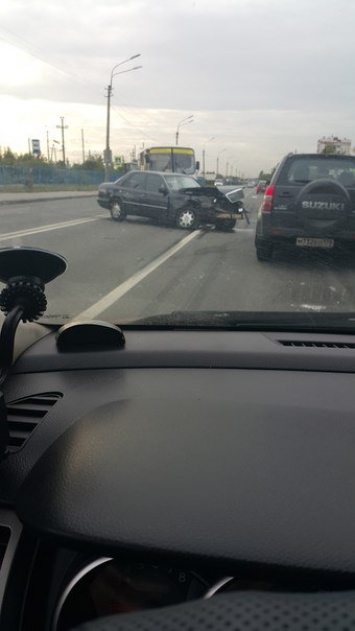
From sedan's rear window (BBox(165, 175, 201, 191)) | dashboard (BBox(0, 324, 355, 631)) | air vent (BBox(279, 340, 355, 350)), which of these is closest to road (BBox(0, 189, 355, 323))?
air vent (BBox(279, 340, 355, 350))

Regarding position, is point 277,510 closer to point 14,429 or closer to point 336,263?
point 14,429

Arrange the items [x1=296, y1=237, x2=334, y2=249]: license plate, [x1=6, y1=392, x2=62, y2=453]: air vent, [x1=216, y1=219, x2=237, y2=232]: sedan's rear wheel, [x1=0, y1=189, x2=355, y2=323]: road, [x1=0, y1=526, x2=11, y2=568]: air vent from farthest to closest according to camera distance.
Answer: [x1=216, y1=219, x2=237, y2=232]: sedan's rear wheel, [x1=296, y1=237, x2=334, y2=249]: license plate, [x1=0, y1=189, x2=355, y2=323]: road, [x1=6, y1=392, x2=62, y2=453]: air vent, [x1=0, y1=526, x2=11, y2=568]: air vent

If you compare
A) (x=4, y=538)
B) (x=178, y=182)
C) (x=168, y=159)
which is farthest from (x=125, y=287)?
(x=168, y=159)

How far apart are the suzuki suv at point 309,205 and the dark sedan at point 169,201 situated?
2.17 meters

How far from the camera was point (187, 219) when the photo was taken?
1109 cm

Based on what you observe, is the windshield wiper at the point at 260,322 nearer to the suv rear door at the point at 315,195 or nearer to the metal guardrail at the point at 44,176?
the suv rear door at the point at 315,195

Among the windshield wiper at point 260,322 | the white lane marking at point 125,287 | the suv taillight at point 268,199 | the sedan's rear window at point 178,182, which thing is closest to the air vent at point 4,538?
the windshield wiper at point 260,322

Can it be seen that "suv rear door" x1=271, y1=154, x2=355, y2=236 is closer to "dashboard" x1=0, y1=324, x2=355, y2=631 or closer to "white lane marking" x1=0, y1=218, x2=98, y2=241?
"white lane marking" x1=0, y1=218, x2=98, y2=241

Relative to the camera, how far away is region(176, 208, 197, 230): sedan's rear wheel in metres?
10.9

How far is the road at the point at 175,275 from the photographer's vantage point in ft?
15.5

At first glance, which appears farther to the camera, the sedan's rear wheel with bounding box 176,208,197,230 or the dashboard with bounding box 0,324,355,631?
the sedan's rear wheel with bounding box 176,208,197,230

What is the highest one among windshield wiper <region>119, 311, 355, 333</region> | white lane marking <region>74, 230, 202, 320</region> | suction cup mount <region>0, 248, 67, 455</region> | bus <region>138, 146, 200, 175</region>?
bus <region>138, 146, 200, 175</region>

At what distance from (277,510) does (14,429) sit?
116 centimetres

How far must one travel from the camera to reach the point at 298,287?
536cm
